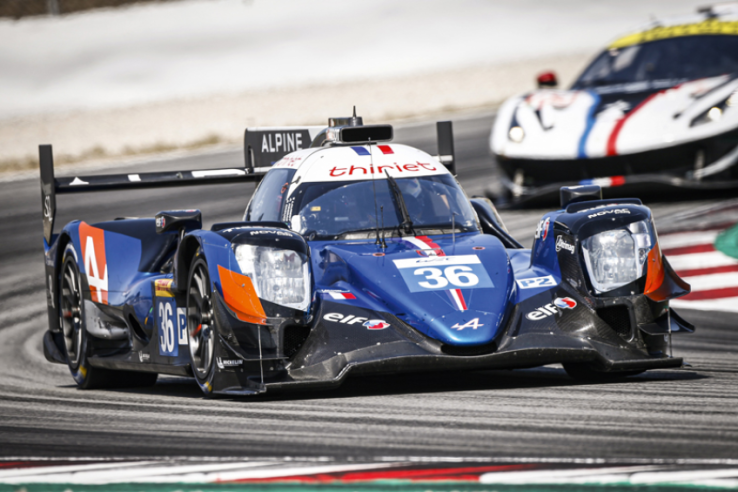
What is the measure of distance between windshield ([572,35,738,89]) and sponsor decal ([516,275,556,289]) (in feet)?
21.8

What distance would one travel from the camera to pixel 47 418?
5.98m

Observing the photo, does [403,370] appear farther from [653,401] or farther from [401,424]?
[653,401]

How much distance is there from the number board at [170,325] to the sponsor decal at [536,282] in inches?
74.9

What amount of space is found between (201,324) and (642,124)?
6942 millimetres

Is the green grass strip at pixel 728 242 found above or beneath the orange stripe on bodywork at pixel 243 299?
beneath

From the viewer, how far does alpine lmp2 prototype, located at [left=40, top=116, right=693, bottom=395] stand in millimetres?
6051

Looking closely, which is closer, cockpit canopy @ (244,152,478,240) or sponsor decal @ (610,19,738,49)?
cockpit canopy @ (244,152,478,240)

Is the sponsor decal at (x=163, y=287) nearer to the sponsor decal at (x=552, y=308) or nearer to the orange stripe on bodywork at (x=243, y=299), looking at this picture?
the orange stripe on bodywork at (x=243, y=299)

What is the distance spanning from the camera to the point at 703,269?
10.5 m

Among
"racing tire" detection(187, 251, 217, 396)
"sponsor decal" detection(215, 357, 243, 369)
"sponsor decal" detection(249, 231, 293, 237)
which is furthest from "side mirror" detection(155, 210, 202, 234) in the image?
Result: "sponsor decal" detection(215, 357, 243, 369)

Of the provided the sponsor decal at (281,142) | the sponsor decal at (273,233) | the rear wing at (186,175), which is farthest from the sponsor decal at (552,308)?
the sponsor decal at (281,142)

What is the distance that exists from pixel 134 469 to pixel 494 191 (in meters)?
10.9

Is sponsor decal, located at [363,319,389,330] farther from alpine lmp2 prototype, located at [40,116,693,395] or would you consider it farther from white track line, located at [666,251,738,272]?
white track line, located at [666,251,738,272]

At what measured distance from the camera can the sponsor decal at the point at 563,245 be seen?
6.66 m
